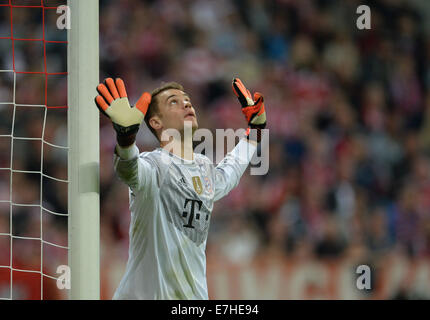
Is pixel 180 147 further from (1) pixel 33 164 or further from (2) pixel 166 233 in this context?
(1) pixel 33 164

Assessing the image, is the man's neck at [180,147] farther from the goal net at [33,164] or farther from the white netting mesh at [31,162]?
the white netting mesh at [31,162]

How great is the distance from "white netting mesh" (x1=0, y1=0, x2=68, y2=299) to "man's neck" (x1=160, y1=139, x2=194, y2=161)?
1.46 m

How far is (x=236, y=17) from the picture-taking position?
773 cm

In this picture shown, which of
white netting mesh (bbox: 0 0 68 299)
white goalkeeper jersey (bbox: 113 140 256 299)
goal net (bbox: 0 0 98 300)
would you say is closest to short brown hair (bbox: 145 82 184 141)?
white goalkeeper jersey (bbox: 113 140 256 299)

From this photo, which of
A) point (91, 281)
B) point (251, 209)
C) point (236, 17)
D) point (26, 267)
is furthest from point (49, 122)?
point (91, 281)

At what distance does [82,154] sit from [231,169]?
0.97 metres

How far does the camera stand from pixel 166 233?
139 inches

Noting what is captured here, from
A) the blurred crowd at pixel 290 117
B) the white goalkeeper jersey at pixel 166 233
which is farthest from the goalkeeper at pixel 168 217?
the blurred crowd at pixel 290 117

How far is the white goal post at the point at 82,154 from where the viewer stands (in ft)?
11.3

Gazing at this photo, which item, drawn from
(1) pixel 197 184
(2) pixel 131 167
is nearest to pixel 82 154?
(2) pixel 131 167

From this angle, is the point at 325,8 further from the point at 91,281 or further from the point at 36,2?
the point at 91,281

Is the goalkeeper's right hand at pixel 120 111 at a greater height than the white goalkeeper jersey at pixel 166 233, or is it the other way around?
the goalkeeper's right hand at pixel 120 111

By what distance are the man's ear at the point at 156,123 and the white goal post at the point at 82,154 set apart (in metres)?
0.40
